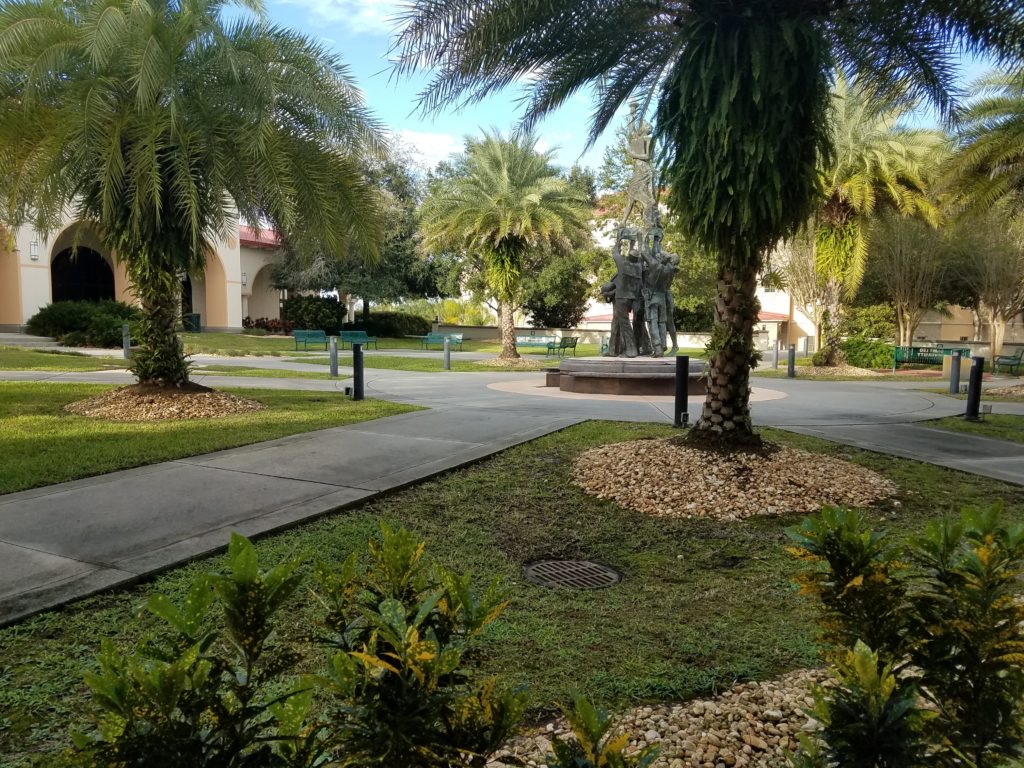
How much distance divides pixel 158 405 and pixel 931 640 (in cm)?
1100

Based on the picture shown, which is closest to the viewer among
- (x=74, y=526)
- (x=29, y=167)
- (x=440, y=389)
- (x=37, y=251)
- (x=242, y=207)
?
(x=74, y=526)

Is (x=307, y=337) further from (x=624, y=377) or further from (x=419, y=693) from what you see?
(x=419, y=693)

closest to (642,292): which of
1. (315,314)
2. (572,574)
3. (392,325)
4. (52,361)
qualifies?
(572,574)

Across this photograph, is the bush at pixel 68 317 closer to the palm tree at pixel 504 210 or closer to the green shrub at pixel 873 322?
the palm tree at pixel 504 210

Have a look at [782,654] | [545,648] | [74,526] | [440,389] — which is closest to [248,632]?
[545,648]

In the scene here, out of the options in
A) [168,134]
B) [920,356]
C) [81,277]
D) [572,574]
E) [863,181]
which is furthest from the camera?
[81,277]

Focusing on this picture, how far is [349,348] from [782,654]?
31145mm

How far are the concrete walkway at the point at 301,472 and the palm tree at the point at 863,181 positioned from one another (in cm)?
920

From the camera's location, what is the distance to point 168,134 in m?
10.1

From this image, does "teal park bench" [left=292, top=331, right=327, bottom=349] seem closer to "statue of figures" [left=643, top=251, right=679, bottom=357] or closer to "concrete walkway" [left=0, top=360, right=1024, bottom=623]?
"concrete walkway" [left=0, top=360, right=1024, bottom=623]

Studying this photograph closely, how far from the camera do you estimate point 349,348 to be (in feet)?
109

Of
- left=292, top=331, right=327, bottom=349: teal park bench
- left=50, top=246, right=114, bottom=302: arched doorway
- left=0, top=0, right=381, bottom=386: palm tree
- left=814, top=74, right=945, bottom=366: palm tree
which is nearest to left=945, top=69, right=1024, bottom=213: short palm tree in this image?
left=814, top=74, right=945, bottom=366: palm tree

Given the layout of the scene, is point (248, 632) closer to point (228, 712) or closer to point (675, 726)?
point (228, 712)

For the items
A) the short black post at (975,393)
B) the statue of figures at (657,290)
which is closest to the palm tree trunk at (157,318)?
the statue of figures at (657,290)
